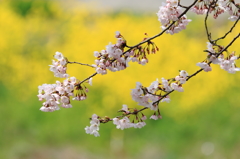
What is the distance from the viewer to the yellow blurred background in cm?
402

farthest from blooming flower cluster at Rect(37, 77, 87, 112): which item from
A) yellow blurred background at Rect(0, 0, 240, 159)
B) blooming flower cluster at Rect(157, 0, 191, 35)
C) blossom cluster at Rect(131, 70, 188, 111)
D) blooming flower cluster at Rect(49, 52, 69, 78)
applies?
yellow blurred background at Rect(0, 0, 240, 159)

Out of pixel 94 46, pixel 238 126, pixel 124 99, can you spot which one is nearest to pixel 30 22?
pixel 94 46

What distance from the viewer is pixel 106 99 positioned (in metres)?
4.61

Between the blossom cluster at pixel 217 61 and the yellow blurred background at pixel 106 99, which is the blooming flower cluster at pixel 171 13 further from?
the yellow blurred background at pixel 106 99

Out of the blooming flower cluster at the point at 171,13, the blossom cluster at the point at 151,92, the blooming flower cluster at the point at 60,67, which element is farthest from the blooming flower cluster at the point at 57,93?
the blooming flower cluster at the point at 171,13

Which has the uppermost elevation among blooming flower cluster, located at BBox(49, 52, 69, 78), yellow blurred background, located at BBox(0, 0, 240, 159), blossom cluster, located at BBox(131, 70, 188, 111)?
yellow blurred background, located at BBox(0, 0, 240, 159)

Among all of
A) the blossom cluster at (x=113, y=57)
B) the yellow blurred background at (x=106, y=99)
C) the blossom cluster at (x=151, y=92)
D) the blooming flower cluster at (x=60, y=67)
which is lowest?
the blossom cluster at (x=151, y=92)

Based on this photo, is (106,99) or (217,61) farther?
(106,99)

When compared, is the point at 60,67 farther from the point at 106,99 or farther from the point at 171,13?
the point at 106,99

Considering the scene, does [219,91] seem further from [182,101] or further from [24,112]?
[24,112]

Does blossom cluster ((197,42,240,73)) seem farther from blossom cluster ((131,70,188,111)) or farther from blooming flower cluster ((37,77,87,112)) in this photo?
blooming flower cluster ((37,77,87,112))

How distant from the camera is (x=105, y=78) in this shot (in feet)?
15.9

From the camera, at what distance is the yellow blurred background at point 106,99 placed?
4020 mm

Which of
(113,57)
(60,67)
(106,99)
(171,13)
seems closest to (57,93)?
(60,67)
